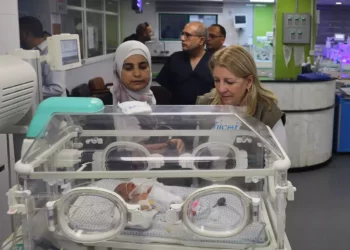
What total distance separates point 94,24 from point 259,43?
11.1ft

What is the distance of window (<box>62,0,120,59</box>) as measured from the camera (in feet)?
19.7

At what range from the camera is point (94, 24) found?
7.21m

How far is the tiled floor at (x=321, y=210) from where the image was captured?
11.3ft

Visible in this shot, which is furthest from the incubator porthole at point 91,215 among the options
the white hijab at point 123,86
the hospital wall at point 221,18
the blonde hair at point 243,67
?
the hospital wall at point 221,18

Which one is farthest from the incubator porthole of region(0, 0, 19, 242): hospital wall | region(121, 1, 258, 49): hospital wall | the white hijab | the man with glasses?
region(121, 1, 258, 49): hospital wall

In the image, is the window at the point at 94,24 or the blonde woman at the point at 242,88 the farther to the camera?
the window at the point at 94,24

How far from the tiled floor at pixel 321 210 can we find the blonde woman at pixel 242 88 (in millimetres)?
1834

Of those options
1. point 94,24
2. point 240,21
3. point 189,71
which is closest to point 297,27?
point 189,71

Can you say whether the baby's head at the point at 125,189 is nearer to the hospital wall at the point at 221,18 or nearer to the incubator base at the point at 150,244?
the incubator base at the point at 150,244

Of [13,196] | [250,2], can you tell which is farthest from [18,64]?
[250,2]

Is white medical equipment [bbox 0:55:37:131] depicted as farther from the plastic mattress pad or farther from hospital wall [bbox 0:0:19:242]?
hospital wall [bbox 0:0:19:242]

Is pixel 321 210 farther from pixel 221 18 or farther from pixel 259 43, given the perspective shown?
pixel 221 18

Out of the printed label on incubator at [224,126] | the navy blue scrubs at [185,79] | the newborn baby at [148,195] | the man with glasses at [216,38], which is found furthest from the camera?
the man with glasses at [216,38]

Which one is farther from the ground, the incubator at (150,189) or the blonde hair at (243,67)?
the blonde hair at (243,67)
